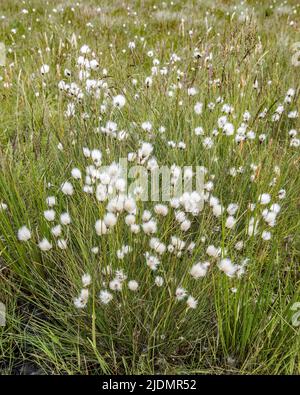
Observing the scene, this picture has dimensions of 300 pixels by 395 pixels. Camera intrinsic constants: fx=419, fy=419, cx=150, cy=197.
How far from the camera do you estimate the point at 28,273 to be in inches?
84.6

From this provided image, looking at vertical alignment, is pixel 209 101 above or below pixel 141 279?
above

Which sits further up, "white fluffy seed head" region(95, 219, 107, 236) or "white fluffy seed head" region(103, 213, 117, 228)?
"white fluffy seed head" region(103, 213, 117, 228)

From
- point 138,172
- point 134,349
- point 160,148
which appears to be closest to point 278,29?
point 160,148

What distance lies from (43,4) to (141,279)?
26.7ft

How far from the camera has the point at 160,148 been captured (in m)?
2.84

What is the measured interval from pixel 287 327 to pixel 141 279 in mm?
693

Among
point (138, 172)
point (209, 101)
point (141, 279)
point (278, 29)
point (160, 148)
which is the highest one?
point (278, 29)

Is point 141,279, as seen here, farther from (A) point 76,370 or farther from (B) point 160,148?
(B) point 160,148

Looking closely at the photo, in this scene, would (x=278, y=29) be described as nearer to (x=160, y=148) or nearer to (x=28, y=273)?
(x=160, y=148)

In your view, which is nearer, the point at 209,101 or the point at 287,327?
the point at 287,327

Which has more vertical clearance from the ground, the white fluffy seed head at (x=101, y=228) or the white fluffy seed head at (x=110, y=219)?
the white fluffy seed head at (x=110, y=219)
